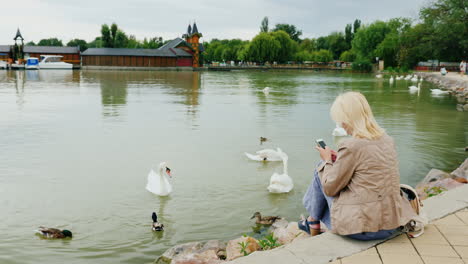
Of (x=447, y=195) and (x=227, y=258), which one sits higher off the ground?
(x=447, y=195)

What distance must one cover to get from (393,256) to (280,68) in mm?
87014

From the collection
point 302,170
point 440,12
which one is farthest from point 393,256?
point 440,12

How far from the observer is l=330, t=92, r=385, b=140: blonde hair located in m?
3.37

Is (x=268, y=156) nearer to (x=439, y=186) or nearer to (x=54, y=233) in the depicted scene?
(x=439, y=186)

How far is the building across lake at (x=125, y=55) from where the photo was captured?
77938 mm

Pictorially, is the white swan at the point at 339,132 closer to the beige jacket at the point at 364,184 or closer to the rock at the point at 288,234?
the rock at the point at 288,234

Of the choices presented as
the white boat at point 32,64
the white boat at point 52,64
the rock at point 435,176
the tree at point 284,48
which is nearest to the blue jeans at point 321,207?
the rock at point 435,176

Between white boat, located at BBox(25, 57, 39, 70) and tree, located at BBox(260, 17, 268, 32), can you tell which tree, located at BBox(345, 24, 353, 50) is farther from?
white boat, located at BBox(25, 57, 39, 70)

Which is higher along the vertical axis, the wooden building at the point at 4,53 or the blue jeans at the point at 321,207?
the wooden building at the point at 4,53

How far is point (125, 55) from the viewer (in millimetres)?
77938

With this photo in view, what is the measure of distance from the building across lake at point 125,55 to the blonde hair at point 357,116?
76962 millimetres

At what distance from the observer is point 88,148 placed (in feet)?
35.1

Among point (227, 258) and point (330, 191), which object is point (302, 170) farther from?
point (330, 191)

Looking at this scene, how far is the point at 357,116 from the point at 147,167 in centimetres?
626
